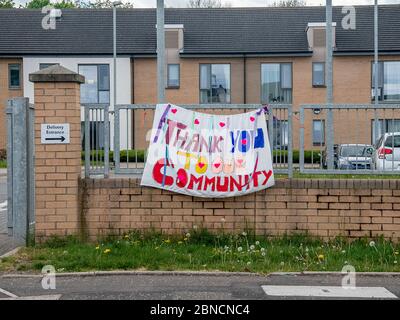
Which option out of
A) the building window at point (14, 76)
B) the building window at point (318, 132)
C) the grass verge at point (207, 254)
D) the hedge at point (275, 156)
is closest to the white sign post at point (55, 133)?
the hedge at point (275, 156)

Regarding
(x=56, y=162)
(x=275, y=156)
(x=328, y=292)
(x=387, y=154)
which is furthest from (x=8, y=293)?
(x=387, y=154)

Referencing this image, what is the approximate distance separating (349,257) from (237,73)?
3357 cm

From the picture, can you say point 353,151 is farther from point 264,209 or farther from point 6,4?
point 6,4

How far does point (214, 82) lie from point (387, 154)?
105 feet

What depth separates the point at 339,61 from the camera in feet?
135

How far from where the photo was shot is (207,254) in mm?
9305

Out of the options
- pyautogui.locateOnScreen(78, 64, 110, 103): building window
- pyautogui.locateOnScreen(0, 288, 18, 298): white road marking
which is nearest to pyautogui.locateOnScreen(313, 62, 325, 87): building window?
pyautogui.locateOnScreen(78, 64, 110, 103): building window

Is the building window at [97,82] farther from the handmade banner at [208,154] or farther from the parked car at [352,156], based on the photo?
the parked car at [352,156]

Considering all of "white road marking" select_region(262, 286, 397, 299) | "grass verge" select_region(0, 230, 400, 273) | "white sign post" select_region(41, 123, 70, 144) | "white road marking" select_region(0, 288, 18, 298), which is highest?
"white sign post" select_region(41, 123, 70, 144)

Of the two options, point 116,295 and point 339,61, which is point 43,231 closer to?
point 116,295

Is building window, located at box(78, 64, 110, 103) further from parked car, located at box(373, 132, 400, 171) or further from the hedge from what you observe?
parked car, located at box(373, 132, 400, 171)

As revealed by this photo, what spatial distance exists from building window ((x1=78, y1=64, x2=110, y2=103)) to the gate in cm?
3272

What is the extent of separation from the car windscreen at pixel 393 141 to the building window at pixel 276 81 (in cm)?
3153

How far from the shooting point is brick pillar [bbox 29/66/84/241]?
10172 mm
